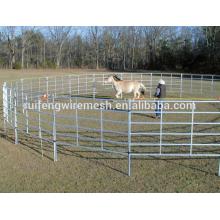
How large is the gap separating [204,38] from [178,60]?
176 inches

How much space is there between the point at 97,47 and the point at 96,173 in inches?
1683

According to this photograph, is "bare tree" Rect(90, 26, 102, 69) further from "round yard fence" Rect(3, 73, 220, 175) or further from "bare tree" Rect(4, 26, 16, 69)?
"round yard fence" Rect(3, 73, 220, 175)

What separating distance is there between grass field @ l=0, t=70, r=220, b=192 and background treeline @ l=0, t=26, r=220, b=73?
38568 mm

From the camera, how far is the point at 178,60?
143ft

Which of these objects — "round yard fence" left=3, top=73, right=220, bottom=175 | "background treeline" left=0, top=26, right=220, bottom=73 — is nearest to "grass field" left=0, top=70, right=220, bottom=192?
"round yard fence" left=3, top=73, right=220, bottom=175

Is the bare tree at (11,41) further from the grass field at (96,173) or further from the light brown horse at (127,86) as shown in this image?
the grass field at (96,173)

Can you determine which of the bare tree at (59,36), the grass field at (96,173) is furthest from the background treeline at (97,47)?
the grass field at (96,173)

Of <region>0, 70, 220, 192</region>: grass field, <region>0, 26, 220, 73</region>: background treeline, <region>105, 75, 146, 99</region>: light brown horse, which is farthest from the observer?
<region>0, 26, 220, 73</region>: background treeline

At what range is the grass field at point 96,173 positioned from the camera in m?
5.44

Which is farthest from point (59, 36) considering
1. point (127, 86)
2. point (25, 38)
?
point (127, 86)

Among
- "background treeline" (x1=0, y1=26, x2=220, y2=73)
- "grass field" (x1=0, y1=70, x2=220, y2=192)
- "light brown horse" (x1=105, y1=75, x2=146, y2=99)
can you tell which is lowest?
"grass field" (x1=0, y1=70, x2=220, y2=192)

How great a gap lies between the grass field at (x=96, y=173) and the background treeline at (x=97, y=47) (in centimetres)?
3857

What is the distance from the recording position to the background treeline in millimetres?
45250

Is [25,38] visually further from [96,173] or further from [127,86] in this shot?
[96,173]
